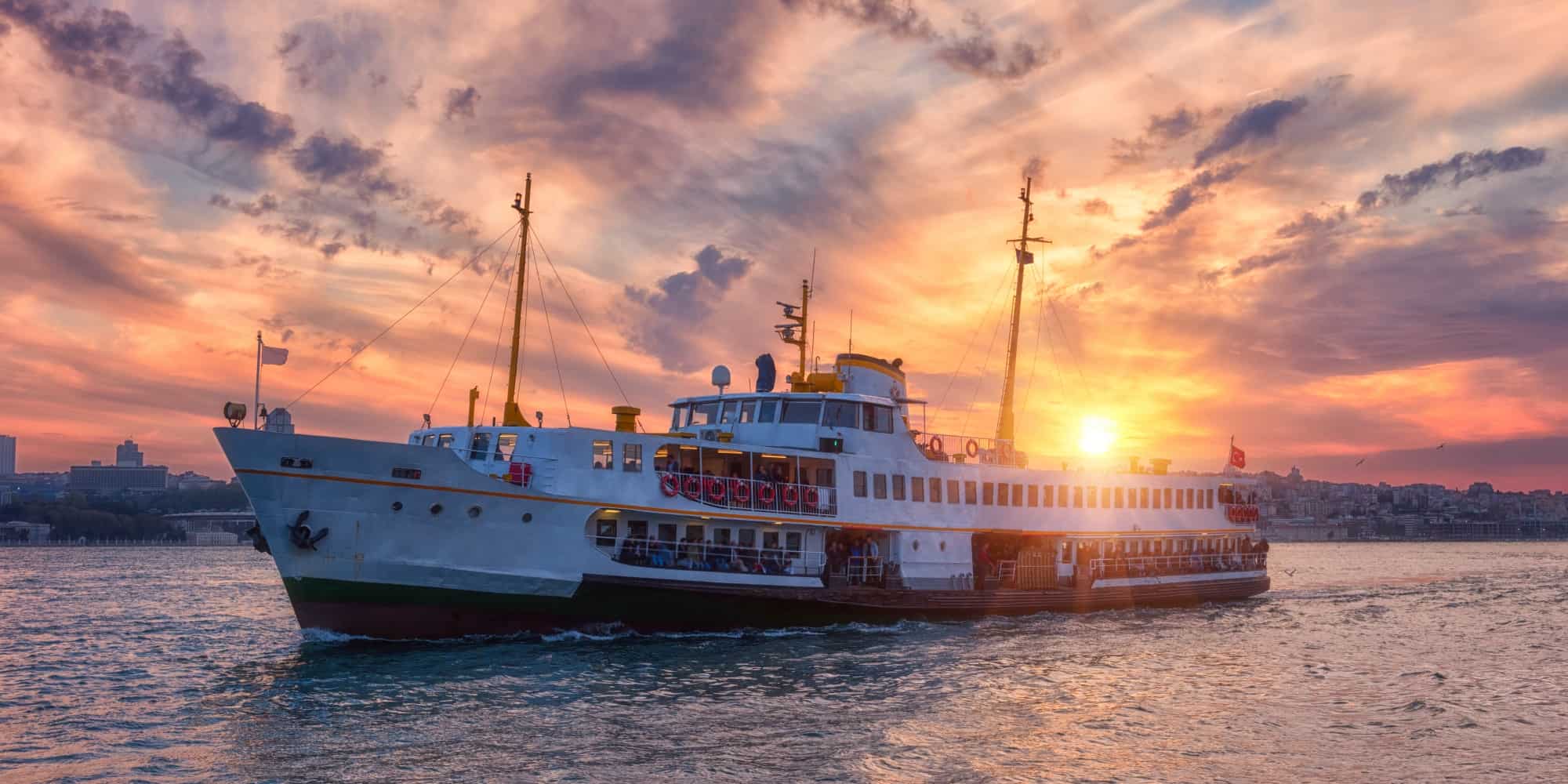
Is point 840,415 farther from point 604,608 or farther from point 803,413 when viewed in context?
point 604,608

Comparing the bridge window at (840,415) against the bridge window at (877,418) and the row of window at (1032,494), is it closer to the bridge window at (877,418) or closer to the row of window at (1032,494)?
the bridge window at (877,418)

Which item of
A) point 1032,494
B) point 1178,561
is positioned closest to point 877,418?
point 1032,494

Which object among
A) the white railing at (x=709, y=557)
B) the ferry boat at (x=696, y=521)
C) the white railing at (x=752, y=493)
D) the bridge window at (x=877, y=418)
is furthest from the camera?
the bridge window at (x=877, y=418)

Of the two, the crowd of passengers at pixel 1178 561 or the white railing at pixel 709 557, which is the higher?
the white railing at pixel 709 557

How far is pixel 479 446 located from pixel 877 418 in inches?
501

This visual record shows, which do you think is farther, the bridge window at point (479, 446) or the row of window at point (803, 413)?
the row of window at point (803, 413)

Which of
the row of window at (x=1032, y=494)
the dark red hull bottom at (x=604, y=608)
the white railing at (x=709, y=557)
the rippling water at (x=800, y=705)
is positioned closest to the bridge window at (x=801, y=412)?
the row of window at (x=1032, y=494)

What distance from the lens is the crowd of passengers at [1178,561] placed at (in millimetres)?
43062

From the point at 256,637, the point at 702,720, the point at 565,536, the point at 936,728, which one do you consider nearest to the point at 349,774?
the point at 702,720

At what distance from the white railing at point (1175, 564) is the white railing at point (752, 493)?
13.9 metres

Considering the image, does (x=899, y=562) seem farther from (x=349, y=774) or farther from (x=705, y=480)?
(x=349, y=774)

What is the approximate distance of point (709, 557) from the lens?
1217 inches

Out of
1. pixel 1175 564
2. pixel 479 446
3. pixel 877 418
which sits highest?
pixel 877 418

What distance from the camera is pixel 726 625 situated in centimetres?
3050
